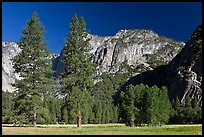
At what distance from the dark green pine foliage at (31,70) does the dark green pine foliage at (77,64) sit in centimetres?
303

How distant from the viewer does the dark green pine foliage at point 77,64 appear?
46.8 metres

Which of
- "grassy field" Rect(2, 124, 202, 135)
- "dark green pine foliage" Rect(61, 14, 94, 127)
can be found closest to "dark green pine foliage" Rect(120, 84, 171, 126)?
"dark green pine foliage" Rect(61, 14, 94, 127)

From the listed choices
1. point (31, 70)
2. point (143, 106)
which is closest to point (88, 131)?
point (31, 70)

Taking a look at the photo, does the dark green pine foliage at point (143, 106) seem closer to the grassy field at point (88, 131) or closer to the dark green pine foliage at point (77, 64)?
the dark green pine foliage at point (77, 64)

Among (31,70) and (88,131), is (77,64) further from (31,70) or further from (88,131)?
(88,131)

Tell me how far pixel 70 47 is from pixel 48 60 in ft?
12.5

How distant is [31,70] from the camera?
47.8 m

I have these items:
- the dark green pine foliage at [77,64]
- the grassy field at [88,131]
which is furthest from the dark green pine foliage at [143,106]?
the grassy field at [88,131]

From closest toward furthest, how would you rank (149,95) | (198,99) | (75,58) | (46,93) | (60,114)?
1. (75,58)
2. (46,93)
3. (149,95)
4. (60,114)
5. (198,99)

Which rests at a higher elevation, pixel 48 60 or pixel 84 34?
pixel 84 34

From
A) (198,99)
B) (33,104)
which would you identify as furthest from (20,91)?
(198,99)

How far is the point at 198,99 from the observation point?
19488cm

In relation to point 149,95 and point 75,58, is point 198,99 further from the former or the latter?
point 75,58

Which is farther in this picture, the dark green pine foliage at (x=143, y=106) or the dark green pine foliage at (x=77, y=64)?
the dark green pine foliage at (x=143, y=106)
